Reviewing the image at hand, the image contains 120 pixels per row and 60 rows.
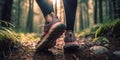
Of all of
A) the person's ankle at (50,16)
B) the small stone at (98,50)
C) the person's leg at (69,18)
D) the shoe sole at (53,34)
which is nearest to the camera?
the shoe sole at (53,34)

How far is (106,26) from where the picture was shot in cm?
522

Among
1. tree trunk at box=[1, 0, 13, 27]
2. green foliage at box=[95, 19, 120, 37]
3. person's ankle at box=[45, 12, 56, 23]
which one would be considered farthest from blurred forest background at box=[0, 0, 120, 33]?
green foliage at box=[95, 19, 120, 37]

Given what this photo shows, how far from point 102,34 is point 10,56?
8.61 ft

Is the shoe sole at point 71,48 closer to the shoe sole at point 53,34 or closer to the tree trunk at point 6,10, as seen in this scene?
the shoe sole at point 53,34

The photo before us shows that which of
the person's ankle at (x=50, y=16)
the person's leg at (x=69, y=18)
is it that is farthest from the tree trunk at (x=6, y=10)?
the person's ankle at (x=50, y=16)

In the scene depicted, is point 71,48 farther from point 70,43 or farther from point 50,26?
point 50,26

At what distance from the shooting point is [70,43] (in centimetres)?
323

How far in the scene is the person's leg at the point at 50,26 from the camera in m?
2.80

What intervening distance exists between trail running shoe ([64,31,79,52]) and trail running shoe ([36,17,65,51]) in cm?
31

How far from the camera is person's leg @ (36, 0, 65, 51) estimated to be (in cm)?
280

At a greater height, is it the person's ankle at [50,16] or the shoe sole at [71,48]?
the person's ankle at [50,16]

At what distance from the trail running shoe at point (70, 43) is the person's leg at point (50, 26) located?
12.5 inches

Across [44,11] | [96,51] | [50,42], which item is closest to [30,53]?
[50,42]

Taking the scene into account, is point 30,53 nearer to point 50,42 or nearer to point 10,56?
point 10,56
